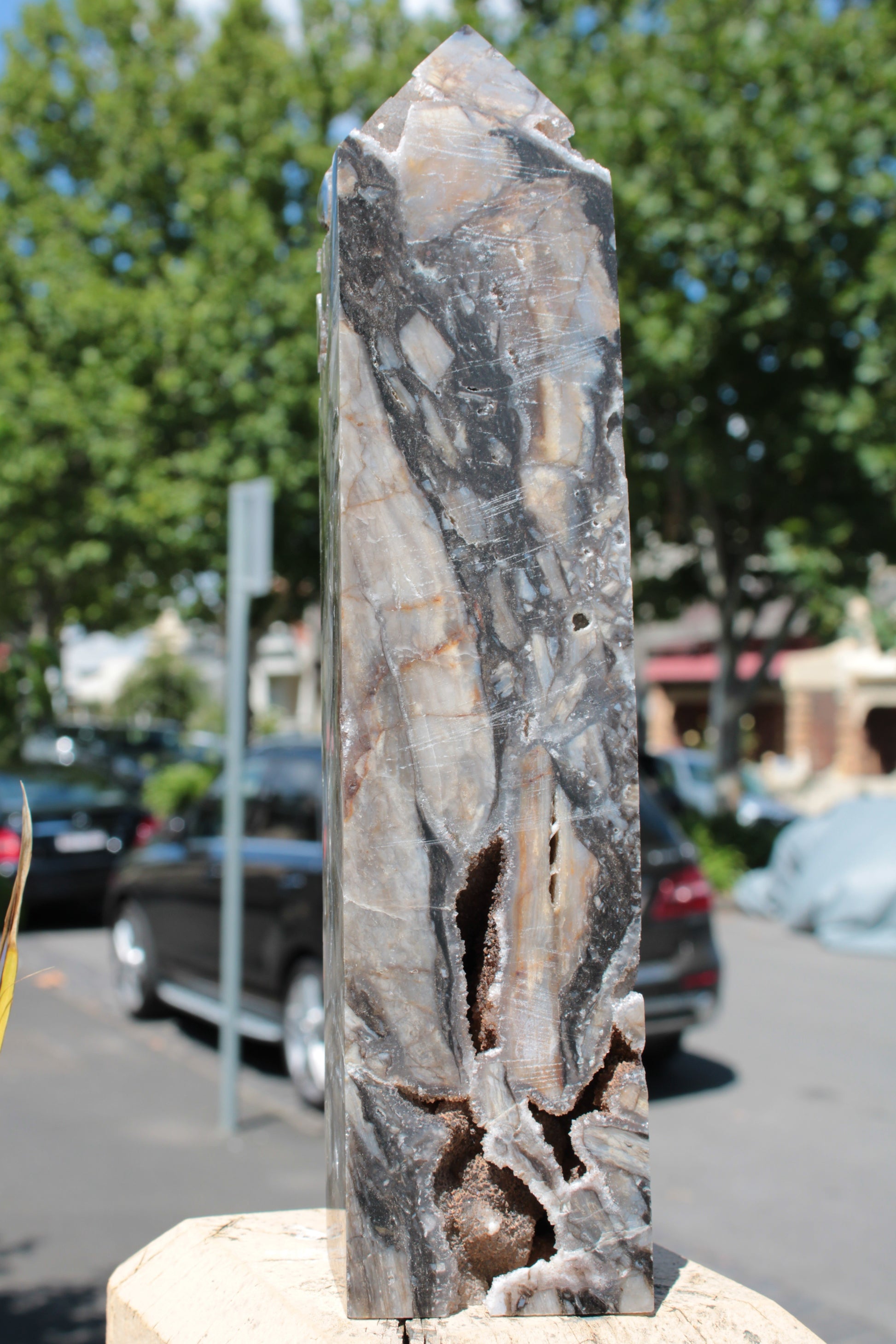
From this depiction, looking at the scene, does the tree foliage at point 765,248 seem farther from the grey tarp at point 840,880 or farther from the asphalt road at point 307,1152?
the asphalt road at point 307,1152

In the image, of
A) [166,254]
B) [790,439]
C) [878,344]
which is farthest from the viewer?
[166,254]

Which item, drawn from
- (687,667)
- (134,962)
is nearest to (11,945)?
(134,962)

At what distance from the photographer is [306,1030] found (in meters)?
6.37

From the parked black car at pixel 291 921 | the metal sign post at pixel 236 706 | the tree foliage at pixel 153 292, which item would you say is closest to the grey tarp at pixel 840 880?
the parked black car at pixel 291 921

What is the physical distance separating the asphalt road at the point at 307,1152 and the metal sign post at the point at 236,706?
45 centimetres

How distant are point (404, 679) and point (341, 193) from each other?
587 millimetres

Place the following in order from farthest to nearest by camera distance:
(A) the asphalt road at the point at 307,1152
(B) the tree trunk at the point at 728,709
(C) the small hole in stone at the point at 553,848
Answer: (B) the tree trunk at the point at 728,709, (A) the asphalt road at the point at 307,1152, (C) the small hole in stone at the point at 553,848

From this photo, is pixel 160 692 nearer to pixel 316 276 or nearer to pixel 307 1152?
pixel 316 276

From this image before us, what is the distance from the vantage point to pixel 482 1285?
1404 millimetres

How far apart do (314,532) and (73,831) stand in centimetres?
683

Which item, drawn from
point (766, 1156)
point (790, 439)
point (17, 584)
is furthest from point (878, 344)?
point (17, 584)

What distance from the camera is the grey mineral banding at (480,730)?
4.59ft

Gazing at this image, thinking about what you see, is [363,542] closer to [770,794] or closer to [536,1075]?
[536,1075]

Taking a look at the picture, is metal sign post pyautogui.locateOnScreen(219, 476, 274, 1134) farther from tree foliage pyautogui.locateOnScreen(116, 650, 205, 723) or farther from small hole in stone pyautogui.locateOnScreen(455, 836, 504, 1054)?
tree foliage pyautogui.locateOnScreen(116, 650, 205, 723)
